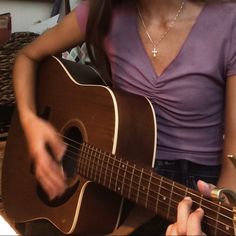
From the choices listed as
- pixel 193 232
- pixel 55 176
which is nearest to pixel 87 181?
pixel 55 176

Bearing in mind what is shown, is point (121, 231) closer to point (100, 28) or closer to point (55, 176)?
point (55, 176)

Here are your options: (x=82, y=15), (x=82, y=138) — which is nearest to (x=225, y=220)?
(x=82, y=138)

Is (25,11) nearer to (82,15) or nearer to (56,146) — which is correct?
(82,15)

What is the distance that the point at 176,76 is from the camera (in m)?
1.03

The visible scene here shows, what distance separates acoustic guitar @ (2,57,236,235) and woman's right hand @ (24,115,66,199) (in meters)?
0.02

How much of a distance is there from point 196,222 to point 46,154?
1.54ft

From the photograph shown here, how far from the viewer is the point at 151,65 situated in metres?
1.07

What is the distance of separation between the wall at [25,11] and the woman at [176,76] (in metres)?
0.81

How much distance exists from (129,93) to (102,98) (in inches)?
2.4

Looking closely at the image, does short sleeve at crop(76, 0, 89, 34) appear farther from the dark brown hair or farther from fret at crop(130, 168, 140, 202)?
fret at crop(130, 168, 140, 202)

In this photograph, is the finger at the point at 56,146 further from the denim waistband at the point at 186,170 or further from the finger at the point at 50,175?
the denim waistband at the point at 186,170

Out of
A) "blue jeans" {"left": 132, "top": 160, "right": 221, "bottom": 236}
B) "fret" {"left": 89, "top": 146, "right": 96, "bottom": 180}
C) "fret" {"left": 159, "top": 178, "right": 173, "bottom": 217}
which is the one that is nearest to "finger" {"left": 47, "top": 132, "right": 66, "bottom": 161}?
"fret" {"left": 89, "top": 146, "right": 96, "bottom": 180}

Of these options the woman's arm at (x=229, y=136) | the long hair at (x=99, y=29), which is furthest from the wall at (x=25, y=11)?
the woman's arm at (x=229, y=136)

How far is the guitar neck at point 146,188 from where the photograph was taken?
725 millimetres
